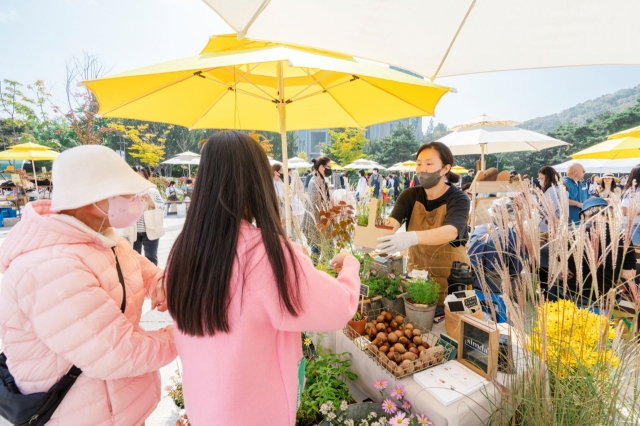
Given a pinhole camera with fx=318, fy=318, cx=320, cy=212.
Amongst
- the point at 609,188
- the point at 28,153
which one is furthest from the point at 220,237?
the point at 28,153

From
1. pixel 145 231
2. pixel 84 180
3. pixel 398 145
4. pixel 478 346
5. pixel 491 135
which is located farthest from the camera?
pixel 398 145

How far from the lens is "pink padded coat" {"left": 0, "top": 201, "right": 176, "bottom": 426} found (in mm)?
1046

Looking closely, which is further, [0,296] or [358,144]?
[358,144]

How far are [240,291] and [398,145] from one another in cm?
4289

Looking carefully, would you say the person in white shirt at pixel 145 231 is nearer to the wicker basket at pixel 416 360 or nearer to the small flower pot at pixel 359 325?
the small flower pot at pixel 359 325

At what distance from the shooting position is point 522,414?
3.91ft

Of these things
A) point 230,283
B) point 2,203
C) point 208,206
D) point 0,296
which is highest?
point 208,206

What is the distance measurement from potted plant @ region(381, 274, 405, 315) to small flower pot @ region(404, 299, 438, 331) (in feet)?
0.51

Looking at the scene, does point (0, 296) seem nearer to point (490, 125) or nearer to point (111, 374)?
point (111, 374)

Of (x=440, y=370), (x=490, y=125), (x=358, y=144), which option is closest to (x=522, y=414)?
(x=440, y=370)

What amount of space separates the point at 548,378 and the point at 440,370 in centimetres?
40

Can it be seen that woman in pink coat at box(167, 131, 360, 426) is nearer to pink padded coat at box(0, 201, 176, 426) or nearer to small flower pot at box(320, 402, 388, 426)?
pink padded coat at box(0, 201, 176, 426)

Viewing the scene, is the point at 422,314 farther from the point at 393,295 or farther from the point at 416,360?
the point at 416,360

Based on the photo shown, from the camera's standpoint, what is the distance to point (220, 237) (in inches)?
36.9
